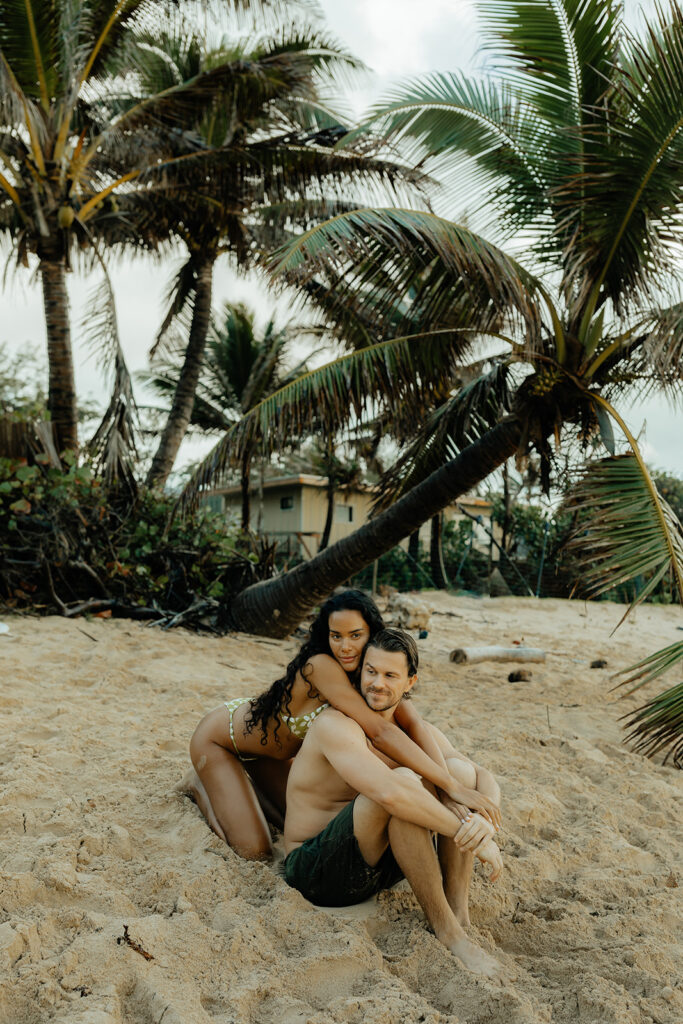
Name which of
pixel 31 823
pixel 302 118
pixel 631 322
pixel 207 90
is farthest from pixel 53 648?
pixel 302 118

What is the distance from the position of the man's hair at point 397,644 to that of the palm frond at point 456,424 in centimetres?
390

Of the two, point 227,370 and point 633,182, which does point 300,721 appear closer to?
point 633,182

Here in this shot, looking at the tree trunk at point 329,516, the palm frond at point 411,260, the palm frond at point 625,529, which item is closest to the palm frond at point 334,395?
the palm frond at point 411,260

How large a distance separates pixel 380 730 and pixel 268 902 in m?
0.67

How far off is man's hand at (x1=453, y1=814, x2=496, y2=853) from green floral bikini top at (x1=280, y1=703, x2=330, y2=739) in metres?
0.71

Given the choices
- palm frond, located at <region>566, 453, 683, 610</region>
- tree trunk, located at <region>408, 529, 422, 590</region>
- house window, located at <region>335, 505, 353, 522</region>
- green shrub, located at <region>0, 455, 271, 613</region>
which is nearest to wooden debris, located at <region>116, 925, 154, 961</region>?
palm frond, located at <region>566, 453, 683, 610</region>

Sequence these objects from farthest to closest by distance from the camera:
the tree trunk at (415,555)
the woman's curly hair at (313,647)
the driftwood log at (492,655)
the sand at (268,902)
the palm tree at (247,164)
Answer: the tree trunk at (415,555) → the palm tree at (247,164) → the driftwood log at (492,655) → the woman's curly hair at (313,647) → the sand at (268,902)

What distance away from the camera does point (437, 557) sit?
50.0 ft

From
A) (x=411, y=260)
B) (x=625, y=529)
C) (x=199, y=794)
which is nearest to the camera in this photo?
(x=199, y=794)

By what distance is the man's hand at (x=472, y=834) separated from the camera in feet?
7.30

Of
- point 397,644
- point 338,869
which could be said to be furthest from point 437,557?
point 338,869

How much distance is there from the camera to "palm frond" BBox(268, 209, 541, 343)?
509 cm

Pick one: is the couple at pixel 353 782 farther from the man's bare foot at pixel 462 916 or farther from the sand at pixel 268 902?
the sand at pixel 268 902

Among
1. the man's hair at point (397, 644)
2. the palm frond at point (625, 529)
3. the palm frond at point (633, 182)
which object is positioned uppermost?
the palm frond at point (633, 182)
